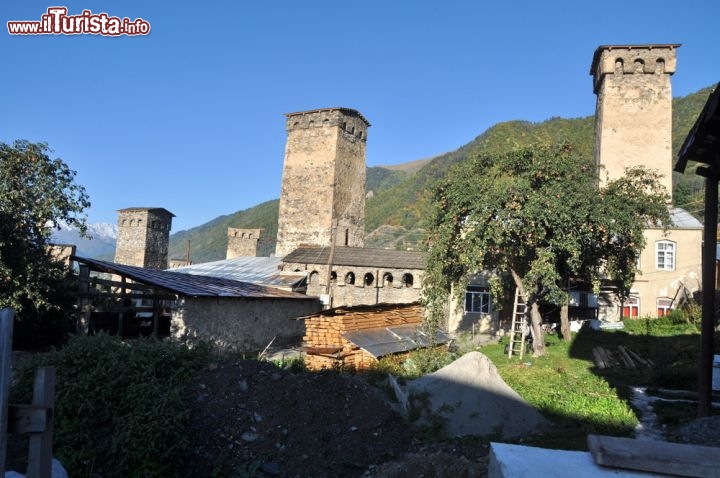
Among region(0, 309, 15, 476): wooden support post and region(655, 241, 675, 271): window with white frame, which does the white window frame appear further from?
region(0, 309, 15, 476): wooden support post

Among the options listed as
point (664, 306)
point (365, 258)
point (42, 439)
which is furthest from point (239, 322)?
point (664, 306)

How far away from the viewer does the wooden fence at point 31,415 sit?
301 centimetres

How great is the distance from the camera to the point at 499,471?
335cm

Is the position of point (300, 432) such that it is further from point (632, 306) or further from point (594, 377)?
point (632, 306)

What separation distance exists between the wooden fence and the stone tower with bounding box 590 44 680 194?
3099 cm

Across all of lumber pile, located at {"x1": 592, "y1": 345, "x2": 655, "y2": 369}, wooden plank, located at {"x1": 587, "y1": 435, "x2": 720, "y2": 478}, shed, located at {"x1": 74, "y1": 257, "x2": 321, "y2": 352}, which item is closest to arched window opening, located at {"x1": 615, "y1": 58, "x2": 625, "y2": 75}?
lumber pile, located at {"x1": 592, "y1": 345, "x2": 655, "y2": 369}

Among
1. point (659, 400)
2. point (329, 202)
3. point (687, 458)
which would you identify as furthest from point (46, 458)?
point (329, 202)

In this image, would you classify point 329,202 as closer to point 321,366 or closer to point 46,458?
point 321,366

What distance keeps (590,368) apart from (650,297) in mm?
11917

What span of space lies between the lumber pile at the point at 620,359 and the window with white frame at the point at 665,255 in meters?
9.78

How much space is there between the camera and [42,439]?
10.9ft

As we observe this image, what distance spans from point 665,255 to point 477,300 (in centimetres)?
905

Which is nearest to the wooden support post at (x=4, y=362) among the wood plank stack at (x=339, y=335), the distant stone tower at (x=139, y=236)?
the wood plank stack at (x=339, y=335)

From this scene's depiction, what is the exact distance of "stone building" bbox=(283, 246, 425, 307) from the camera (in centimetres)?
2592
